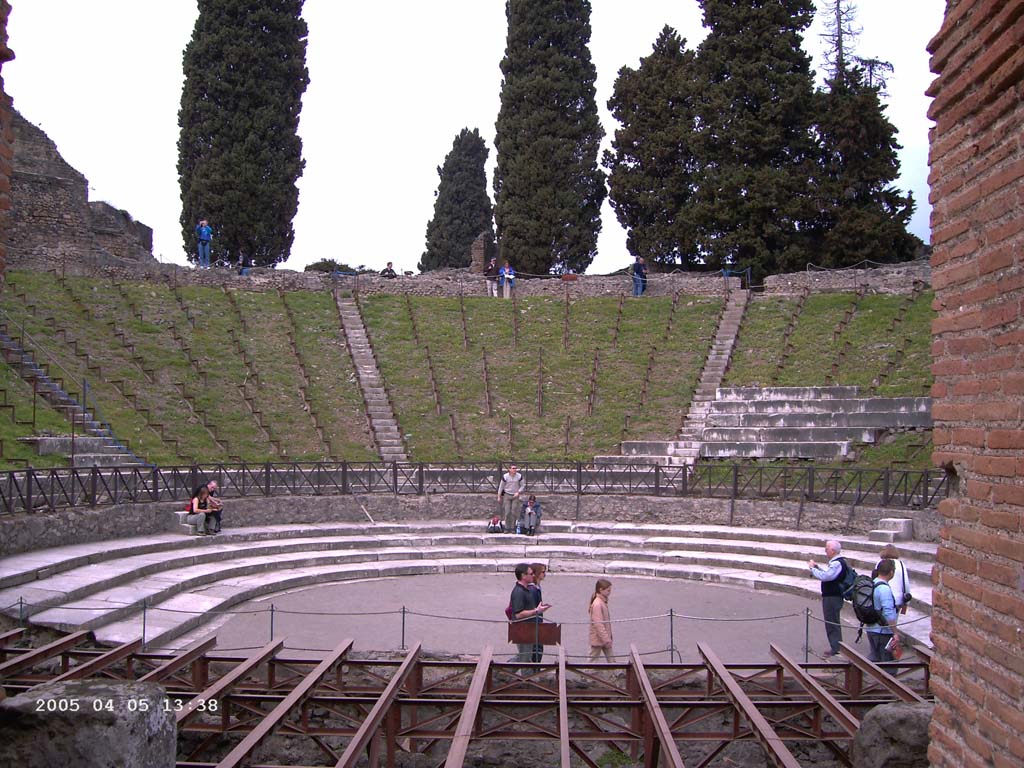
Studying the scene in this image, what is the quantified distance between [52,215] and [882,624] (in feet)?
95.2

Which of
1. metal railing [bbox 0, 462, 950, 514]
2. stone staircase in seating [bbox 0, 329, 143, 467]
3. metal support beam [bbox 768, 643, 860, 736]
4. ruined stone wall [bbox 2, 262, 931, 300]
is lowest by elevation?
metal support beam [bbox 768, 643, 860, 736]

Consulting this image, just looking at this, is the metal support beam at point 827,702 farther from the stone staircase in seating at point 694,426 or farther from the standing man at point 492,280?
the standing man at point 492,280

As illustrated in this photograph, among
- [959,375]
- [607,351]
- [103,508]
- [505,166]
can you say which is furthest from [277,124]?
[959,375]

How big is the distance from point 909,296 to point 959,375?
84.4 feet

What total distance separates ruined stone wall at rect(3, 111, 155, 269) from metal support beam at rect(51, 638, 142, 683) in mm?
22603

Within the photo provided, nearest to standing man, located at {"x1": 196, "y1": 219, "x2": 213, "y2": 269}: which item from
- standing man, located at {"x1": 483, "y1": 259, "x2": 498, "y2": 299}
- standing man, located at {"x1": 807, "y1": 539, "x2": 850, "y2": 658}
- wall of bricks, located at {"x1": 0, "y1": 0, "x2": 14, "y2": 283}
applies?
standing man, located at {"x1": 483, "y1": 259, "x2": 498, "y2": 299}

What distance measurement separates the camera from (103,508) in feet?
53.1

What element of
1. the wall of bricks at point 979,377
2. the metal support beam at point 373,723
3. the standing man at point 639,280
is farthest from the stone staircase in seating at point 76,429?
the standing man at point 639,280

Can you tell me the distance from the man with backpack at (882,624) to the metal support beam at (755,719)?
2.21 m

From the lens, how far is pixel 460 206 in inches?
1898

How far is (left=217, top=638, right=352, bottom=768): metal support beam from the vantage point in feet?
19.1

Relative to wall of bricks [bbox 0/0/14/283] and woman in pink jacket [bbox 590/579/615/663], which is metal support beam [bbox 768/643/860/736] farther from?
wall of bricks [bbox 0/0/14/283]

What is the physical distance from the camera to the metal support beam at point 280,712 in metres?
5.84

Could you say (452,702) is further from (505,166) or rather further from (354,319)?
(505,166)
